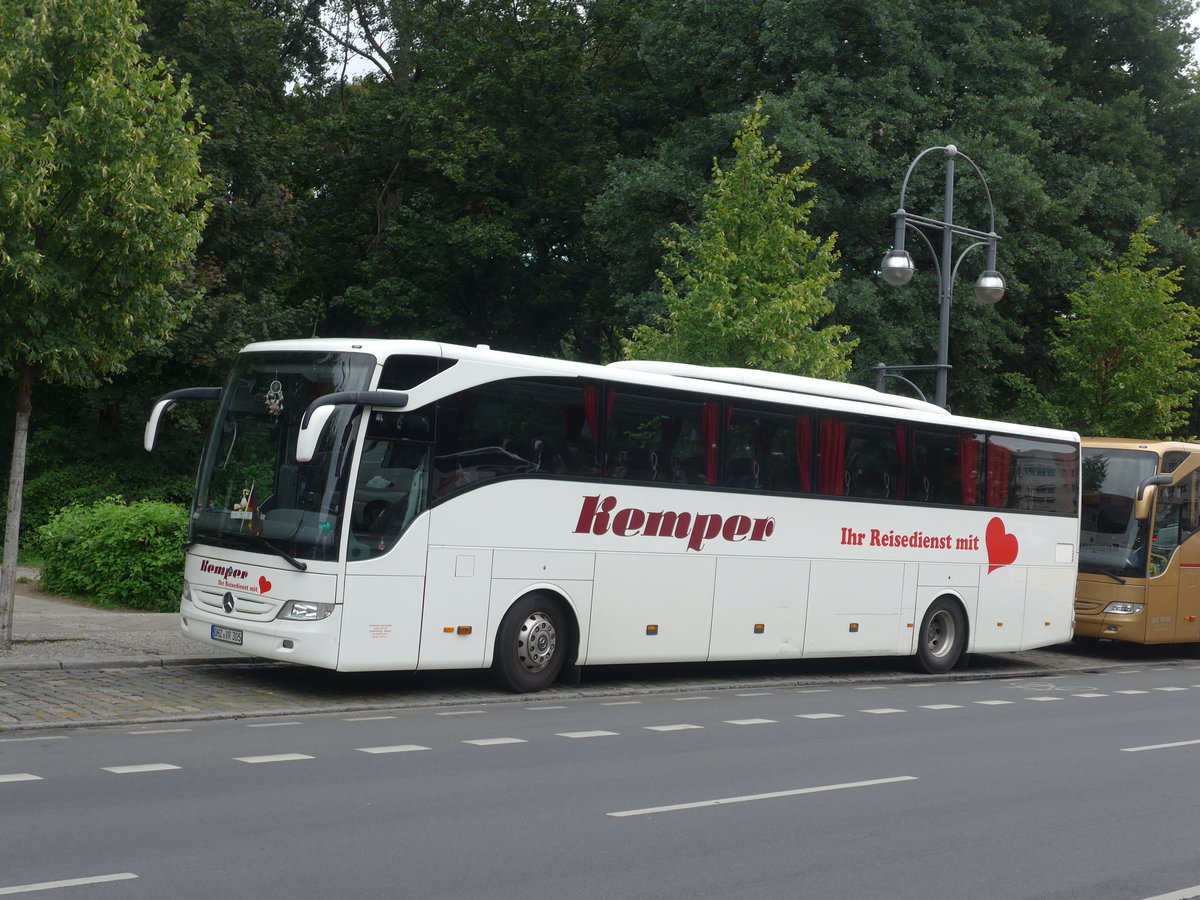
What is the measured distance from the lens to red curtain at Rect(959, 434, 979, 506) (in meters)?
18.9

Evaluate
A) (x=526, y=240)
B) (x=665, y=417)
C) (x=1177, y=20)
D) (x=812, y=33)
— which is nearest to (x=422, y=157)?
(x=526, y=240)

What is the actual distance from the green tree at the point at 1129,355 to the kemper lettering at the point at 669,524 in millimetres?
18477

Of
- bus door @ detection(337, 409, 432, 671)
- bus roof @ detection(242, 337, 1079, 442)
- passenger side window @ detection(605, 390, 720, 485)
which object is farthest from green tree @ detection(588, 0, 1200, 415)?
bus door @ detection(337, 409, 432, 671)

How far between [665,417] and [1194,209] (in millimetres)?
30639

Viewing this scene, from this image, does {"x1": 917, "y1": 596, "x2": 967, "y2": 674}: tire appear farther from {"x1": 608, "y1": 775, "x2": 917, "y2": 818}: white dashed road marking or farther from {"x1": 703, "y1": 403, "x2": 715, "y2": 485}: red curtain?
{"x1": 608, "y1": 775, "x2": 917, "y2": 818}: white dashed road marking

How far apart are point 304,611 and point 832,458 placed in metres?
7.16

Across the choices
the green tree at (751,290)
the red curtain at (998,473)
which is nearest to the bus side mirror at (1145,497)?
the red curtain at (998,473)

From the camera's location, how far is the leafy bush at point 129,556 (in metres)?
19.3

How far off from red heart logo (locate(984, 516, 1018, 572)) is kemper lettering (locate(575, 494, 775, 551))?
4578 millimetres

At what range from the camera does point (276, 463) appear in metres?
13.0

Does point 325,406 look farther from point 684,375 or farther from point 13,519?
point 684,375

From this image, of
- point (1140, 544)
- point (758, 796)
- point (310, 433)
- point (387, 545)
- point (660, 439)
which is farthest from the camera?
point (1140, 544)


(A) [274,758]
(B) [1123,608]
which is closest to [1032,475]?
(B) [1123,608]

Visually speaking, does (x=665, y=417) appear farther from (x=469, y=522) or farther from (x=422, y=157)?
(x=422, y=157)
